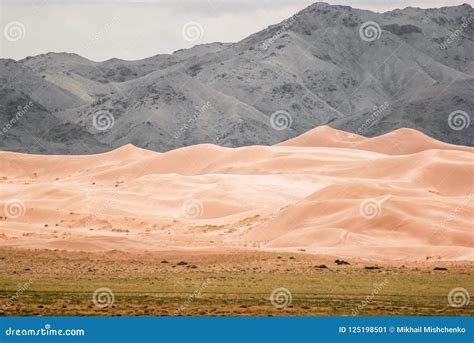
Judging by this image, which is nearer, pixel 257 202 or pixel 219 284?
pixel 219 284

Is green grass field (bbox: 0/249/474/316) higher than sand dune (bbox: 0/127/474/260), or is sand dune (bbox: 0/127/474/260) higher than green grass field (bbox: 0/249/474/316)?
sand dune (bbox: 0/127/474/260)

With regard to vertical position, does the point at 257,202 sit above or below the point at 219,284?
above

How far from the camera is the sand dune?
50.6 metres

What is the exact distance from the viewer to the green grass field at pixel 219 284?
28.4m

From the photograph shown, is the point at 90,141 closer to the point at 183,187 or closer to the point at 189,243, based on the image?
the point at 183,187

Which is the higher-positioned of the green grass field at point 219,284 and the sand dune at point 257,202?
the sand dune at point 257,202

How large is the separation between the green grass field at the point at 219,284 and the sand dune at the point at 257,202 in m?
4.25

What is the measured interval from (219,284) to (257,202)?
42151 millimetres

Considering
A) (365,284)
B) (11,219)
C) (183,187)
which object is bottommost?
(365,284)

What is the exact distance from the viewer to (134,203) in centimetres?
7781

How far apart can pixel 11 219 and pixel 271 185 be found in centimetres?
2982

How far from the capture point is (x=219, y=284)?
116ft

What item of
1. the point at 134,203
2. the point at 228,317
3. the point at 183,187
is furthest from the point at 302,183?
the point at 228,317

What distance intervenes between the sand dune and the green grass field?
14.0ft
